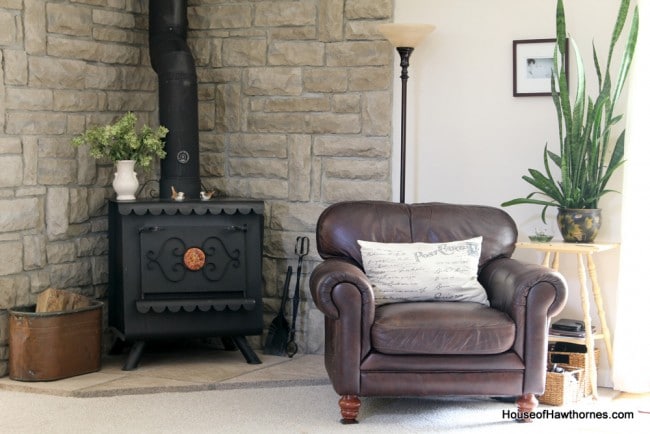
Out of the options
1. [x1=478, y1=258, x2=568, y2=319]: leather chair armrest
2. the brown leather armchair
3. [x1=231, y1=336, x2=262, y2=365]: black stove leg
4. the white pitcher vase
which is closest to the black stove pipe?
the white pitcher vase

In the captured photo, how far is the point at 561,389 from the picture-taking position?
14.6ft

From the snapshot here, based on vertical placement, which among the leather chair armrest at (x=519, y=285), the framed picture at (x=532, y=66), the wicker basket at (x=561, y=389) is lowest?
the wicker basket at (x=561, y=389)

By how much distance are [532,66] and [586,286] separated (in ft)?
3.68

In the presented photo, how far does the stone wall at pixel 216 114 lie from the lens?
489cm

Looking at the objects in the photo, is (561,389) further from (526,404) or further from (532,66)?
(532,66)

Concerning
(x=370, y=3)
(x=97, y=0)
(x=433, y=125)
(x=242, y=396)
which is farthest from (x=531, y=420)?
(x=97, y=0)

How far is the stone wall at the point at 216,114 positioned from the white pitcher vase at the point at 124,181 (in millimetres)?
245

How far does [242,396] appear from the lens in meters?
4.60

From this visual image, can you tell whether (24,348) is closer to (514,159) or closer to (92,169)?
(92,169)

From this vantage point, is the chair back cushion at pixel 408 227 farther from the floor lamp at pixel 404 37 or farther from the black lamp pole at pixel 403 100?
the floor lamp at pixel 404 37

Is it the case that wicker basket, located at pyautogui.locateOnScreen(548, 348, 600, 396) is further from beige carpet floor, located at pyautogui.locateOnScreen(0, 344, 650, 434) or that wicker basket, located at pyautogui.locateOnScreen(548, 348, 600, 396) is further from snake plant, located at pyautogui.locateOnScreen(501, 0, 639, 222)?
snake plant, located at pyautogui.locateOnScreen(501, 0, 639, 222)

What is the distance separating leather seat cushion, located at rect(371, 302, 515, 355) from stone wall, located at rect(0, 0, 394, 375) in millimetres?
1337

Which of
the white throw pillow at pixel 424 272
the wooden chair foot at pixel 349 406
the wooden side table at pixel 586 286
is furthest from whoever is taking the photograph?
the wooden side table at pixel 586 286

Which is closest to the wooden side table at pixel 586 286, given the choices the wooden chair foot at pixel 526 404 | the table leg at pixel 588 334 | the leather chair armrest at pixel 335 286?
the table leg at pixel 588 334
